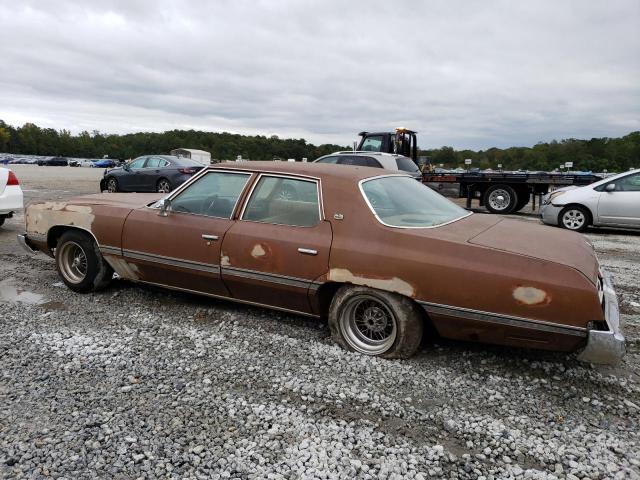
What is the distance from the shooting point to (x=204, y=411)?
2752 mm

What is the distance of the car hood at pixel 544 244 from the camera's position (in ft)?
9.85

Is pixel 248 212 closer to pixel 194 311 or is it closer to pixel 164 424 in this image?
pixel 194 311

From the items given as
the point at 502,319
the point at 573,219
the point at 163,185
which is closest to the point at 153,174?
the point at 163,185

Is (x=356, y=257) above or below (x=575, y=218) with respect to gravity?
Result: above

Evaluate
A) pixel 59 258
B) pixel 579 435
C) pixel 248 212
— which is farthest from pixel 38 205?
pixel 579 435

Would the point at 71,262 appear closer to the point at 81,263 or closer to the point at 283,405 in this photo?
the point at 81,263

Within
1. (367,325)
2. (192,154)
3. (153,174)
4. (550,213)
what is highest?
(192,154)

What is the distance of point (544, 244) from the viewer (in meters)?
3.30

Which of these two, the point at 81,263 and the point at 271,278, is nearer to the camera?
the point at 271,278

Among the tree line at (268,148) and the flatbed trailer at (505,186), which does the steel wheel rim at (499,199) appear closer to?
the flatbed trailer at (505,186)

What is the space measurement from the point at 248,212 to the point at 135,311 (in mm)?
1432

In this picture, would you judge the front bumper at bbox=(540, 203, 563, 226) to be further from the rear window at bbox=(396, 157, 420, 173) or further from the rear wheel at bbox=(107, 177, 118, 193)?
the rear wheel at bbox=(107, 177, 118, 193)

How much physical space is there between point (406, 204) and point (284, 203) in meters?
0.98

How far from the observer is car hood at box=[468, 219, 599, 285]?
3.00 metres
